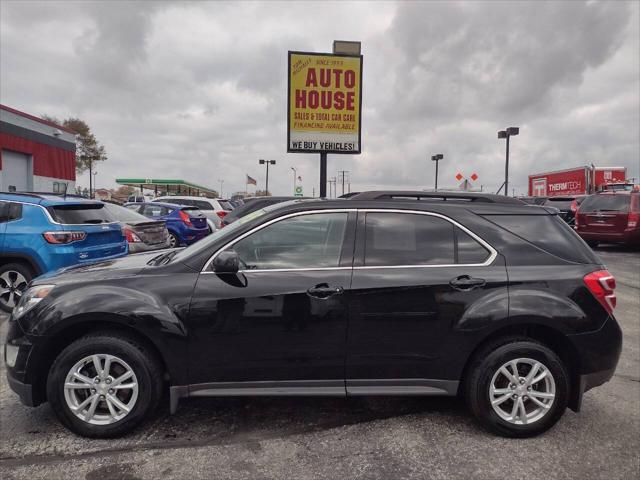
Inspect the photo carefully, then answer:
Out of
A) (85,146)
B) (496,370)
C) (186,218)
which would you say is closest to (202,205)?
(186,218)

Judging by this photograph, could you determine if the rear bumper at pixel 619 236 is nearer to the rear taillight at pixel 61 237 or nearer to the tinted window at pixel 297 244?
the tinted window at pixel 297 244

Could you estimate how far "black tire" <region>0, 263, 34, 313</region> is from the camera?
6.00m

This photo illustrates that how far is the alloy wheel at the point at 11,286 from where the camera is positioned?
6031 millimetres

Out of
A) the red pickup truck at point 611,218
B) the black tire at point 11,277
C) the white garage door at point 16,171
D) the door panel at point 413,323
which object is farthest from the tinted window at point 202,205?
the door panel at point 413,323

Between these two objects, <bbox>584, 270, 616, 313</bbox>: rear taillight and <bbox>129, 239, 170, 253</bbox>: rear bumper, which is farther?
<bbox>129, 239, 170, 253</bbox>: rear bumper

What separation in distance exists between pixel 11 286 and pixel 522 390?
20.4ft

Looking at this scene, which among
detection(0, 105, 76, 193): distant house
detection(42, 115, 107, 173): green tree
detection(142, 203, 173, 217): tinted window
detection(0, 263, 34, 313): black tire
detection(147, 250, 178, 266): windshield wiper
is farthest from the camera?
detection(42, 115, 107, 173): green tree

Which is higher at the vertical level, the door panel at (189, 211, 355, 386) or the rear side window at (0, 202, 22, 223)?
the rear side window at (0, 202, 22, 223)

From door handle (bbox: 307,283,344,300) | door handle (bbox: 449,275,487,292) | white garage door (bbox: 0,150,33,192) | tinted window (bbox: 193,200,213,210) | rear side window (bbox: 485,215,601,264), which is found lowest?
door handle (bbox: 307,283,344,300)

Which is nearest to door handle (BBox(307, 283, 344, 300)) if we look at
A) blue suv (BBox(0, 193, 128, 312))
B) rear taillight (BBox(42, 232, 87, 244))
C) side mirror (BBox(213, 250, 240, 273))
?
side mirror (BBox(213, 250, 240, 273))

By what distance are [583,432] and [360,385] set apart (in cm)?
167

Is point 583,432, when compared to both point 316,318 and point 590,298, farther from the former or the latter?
point 316,318

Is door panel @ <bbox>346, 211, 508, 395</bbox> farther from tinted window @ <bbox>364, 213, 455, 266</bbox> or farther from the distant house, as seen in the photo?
the distant house

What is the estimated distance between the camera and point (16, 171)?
82.4 feet
